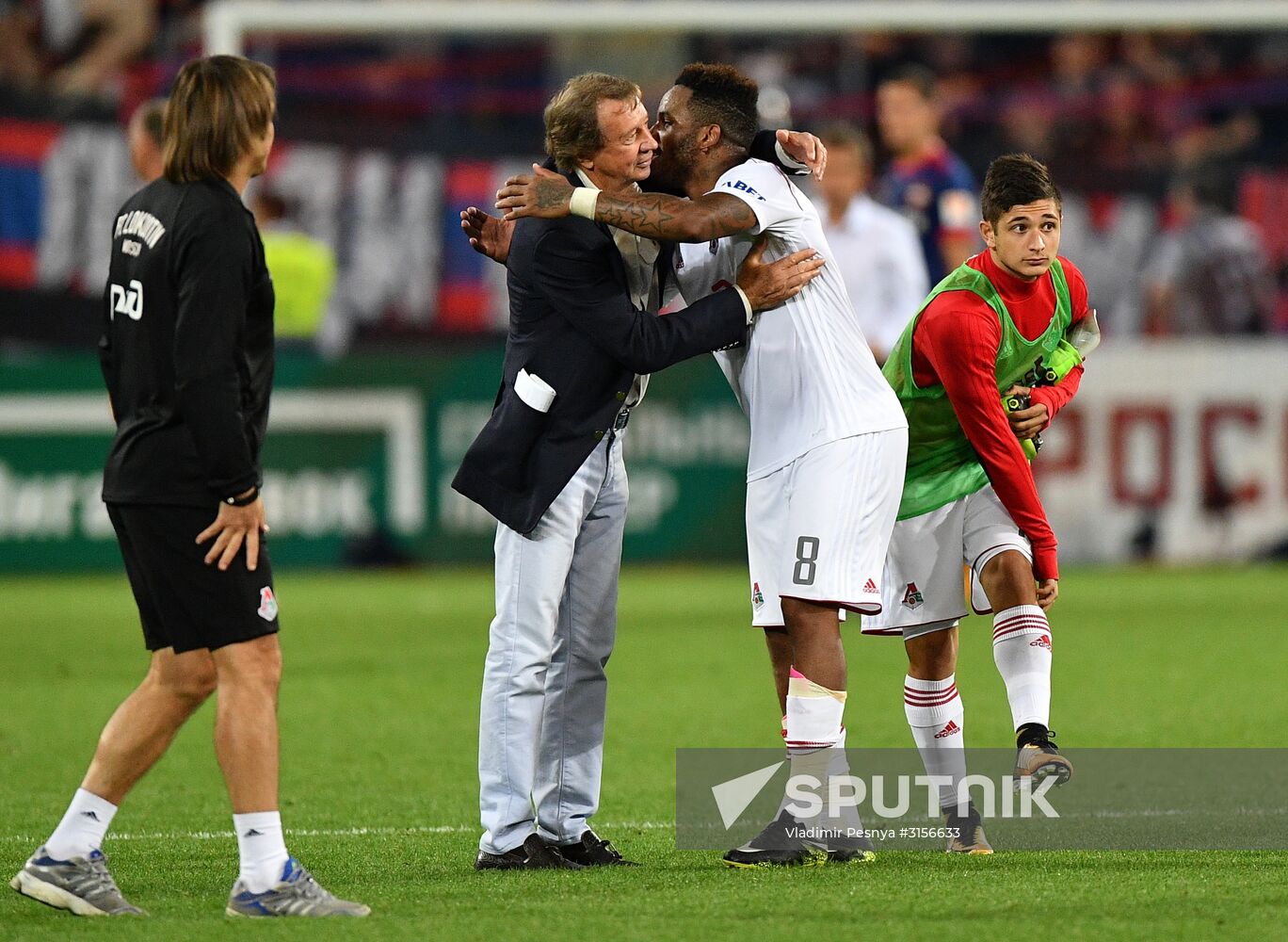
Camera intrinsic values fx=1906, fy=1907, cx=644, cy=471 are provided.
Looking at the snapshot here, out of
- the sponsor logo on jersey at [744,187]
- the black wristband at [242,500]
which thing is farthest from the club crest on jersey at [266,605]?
the sponsor logo on jersey at [744,187]

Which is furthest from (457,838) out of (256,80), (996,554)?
(256,80)

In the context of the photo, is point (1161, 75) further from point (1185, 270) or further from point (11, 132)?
point (11, 132)

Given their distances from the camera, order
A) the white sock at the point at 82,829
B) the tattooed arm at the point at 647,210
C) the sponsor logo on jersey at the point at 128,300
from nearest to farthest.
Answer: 1. the sponsor logo on jersey at the point at 128,300
2. the white sock at the point at 82,829
3. the tattooed arm at the point at 647,210

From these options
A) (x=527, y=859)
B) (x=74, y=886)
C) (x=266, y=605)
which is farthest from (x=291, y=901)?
(x=527, y=859)

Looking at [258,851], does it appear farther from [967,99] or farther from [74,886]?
[967,99]

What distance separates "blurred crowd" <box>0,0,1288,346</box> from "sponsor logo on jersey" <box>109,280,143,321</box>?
12.7 meters

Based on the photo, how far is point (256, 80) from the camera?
448 cm

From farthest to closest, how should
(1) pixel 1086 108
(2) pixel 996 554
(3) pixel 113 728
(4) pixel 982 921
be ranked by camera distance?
(1) pixel 1086 108 → (2) pixel 996 554 → (3) pixel 113 728 → (4) pixel 982 921

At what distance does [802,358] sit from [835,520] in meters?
0.46

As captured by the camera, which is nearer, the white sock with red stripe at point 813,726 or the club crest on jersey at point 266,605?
the club crest on jersey at point 266,605

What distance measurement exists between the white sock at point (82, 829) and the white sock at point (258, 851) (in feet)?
1.33

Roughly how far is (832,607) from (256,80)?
2035 mm

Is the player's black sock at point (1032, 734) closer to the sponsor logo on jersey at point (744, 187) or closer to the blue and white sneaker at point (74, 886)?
the sponsor logo on jersey at point (744, 187)

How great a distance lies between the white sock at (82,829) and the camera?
459cm
